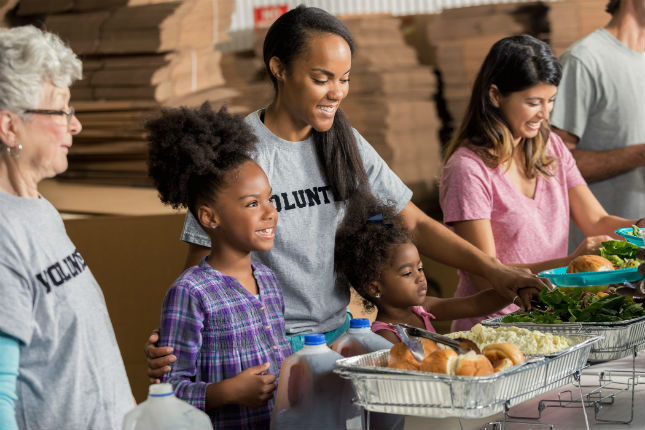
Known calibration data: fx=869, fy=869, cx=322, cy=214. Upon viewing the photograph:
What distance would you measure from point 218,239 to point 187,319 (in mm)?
237

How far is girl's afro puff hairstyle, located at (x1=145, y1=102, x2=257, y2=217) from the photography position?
191 cm

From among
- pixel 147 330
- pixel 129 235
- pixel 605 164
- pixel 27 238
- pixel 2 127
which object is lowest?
pixel 147 330

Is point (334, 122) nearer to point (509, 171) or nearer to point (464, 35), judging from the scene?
point (509, 171)

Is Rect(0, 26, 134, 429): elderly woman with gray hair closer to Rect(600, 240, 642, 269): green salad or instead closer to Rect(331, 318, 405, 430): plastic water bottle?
Rect(331, 318, 405, 430): plastic water bottle

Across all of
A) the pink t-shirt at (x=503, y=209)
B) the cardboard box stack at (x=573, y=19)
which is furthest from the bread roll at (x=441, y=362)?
the cardboard box stack at (x=573, y=19)

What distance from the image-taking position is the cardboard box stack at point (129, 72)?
383 cm

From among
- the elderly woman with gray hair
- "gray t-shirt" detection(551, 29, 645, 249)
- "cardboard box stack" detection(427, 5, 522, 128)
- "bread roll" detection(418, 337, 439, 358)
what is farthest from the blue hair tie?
"cardboard box stack" detection(427, 5, 522, 128)

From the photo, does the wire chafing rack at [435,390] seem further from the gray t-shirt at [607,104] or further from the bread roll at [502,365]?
the gray t-shirt at [607,104]

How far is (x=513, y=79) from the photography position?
8.80 feet

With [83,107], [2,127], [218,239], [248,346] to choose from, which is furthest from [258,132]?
[83,107]

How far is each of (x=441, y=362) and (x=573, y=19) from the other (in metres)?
3.11

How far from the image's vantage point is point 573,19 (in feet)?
13.5

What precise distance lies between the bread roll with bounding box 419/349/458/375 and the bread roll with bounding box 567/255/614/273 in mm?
860

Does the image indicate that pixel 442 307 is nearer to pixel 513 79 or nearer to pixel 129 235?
pixel 513 79
